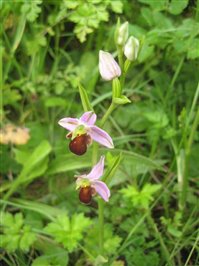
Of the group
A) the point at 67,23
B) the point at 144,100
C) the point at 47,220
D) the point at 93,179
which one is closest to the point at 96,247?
the point at 47,220

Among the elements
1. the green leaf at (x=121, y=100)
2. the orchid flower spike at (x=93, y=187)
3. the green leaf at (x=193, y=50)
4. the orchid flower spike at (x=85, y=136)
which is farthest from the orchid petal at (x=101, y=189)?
the green leaf at (x=193, y=50)

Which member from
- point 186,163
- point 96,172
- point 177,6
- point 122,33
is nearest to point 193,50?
point 177,6

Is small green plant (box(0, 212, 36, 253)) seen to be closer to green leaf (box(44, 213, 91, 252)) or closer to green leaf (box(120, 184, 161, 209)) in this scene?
green leaf (box(44, 213, 91, 252))

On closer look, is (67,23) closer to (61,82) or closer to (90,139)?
(61,82)

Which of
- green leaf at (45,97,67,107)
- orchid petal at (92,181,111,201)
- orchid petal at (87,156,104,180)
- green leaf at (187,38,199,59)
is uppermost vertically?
green leaf at (187,38,199,59)

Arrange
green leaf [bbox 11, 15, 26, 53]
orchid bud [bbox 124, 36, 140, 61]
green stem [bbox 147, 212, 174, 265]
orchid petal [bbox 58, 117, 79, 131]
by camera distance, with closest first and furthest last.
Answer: orchid bud [bbox 124, 36, 140, 61], orchid petal [bbox 58, 117, 79, 131], green stem [bbox 147, 212, 174, 265], green leaf [bbox 11, 15, 26, 53]

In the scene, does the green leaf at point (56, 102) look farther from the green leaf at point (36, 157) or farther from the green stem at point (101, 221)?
the green stem at point (101, 221)

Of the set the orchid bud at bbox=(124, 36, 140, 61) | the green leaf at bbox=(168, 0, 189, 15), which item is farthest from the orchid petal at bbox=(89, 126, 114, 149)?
the green leaf at bbox=(168, 0, 189, 15)
